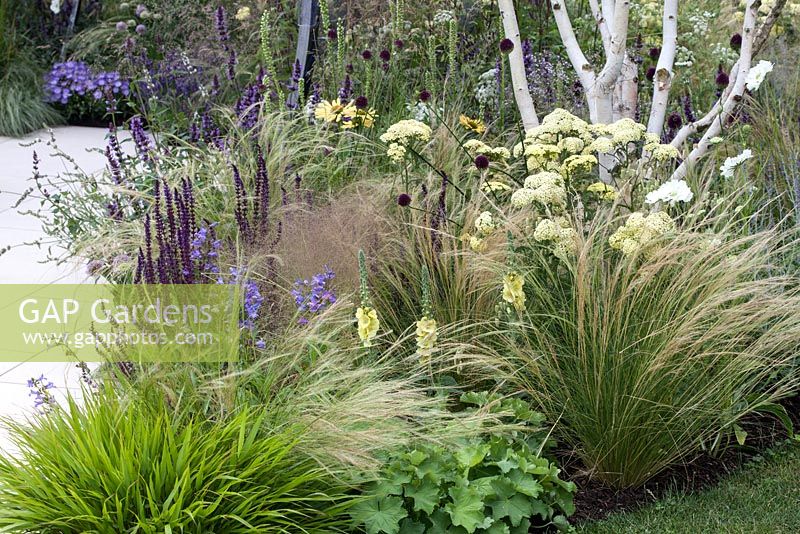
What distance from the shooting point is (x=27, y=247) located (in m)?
5.95

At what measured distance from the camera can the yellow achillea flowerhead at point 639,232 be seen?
10.6 ft

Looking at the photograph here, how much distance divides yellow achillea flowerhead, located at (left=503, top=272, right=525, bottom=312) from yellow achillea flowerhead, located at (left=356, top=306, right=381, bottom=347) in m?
0.43

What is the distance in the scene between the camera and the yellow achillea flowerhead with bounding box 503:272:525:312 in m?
3.21

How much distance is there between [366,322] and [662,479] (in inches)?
45.6

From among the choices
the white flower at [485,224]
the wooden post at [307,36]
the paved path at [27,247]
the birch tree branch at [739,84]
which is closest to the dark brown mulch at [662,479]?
the white flower at [485,224]

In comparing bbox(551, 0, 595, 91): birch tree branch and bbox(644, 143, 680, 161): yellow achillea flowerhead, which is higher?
bbox(551, 0, 595, 91): birch tree branch

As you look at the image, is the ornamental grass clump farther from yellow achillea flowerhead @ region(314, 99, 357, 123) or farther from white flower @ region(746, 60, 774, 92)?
yellow achillea flowerhead @ region(314, 99, 357, 123)

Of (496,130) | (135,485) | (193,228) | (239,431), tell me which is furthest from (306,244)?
(496,130)

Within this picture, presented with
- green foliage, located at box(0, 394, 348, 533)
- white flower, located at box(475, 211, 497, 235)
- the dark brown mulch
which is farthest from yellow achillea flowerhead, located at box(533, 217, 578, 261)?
green foliage, located at box(0, 394, 348, 533)

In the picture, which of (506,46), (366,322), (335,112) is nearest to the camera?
(366,322)

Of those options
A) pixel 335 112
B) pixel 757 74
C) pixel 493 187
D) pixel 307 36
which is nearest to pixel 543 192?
pixel 493 187

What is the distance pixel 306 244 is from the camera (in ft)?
12.3

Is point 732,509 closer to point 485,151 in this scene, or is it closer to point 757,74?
point 485,151

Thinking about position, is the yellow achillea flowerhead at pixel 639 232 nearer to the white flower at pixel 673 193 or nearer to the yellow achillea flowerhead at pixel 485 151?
the white flower at pixel 673 193
